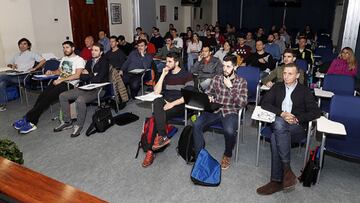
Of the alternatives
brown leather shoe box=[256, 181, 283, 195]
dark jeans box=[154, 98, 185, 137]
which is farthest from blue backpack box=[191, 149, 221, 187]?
dark jeans box=[154, 98, 185, 137]

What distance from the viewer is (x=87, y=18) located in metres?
8.41

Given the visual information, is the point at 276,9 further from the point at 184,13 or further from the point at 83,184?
the point at 83,184

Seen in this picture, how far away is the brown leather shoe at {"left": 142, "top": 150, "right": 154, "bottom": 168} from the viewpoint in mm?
3436

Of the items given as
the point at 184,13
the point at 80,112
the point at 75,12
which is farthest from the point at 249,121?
the point at 184,13

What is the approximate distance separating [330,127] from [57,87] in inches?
156

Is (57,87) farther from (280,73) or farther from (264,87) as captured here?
(280,73)

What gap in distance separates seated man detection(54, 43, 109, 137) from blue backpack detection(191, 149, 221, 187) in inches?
83.3

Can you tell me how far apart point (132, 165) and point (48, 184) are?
232cm

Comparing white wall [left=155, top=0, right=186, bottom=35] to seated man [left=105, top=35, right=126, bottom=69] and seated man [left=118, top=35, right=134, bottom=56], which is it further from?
seated man [left=105, top=35, right=126, bottom=69]

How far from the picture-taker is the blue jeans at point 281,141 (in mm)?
2896

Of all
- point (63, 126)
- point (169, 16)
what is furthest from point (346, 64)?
point (169, 16)

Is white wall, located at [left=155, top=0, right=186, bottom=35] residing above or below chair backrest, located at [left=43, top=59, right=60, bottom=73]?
above

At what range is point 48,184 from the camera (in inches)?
47.0

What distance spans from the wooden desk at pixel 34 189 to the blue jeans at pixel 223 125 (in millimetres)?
2290
